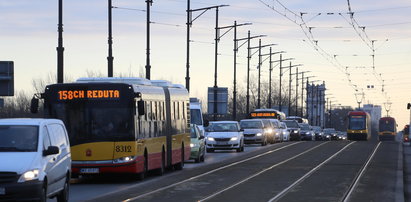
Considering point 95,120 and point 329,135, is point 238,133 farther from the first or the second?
point 329,135

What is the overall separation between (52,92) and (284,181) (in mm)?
6673

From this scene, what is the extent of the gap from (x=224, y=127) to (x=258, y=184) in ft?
79.3

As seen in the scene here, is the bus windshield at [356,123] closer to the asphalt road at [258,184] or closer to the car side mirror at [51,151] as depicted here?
the asphalt road at [258,184]

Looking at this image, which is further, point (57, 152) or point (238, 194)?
point (238, 194)

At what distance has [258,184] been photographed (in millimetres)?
26047

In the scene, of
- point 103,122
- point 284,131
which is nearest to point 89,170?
point 103,122

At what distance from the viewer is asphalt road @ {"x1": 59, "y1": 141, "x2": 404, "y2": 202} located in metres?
21.8

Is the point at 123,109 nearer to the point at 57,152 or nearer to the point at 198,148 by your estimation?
the point at 57,152

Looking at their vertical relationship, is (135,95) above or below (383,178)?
above

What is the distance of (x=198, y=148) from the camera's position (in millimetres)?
39219

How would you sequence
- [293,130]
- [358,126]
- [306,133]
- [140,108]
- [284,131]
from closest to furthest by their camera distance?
1. [140,108]
2. [284,131]
3. [293,130]
4. [306,133]
5. [358,126]

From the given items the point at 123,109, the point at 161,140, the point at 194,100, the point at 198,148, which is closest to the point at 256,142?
the point at 194,100

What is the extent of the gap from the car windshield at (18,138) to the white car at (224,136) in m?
32.0

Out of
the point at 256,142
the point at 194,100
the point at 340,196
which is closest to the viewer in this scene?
the point at 340,196
